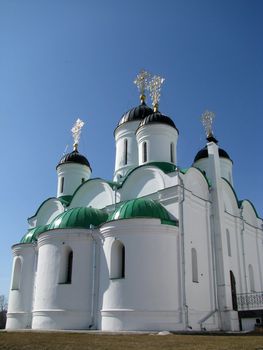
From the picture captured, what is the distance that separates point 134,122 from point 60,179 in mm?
6269

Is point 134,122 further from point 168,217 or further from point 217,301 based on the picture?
point 217,301

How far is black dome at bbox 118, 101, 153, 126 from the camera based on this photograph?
22.2 m

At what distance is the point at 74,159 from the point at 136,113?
5261 millimetres

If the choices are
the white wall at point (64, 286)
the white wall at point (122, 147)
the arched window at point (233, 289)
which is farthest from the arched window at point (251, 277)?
the white wall at point (64, 286)

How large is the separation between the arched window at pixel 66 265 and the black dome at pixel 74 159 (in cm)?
919

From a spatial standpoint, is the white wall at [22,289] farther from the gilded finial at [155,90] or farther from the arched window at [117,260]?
the gilded finial at [155,90]

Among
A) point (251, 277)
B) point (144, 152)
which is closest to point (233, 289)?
point (251, 277)

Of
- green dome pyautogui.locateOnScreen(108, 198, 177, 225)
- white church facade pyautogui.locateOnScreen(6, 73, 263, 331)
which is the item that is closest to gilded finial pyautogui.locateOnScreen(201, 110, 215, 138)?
white church facade pyautogui.locateOnScreen(6, 73, 263, 331)

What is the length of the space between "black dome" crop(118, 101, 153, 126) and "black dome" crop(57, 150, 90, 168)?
3706mm

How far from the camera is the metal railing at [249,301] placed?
1708 centimetres

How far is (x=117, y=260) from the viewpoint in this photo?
1500 centimetres

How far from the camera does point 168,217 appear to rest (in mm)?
15406

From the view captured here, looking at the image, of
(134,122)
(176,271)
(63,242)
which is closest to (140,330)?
(176,271)

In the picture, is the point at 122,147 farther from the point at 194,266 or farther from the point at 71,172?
the point at 194,266
